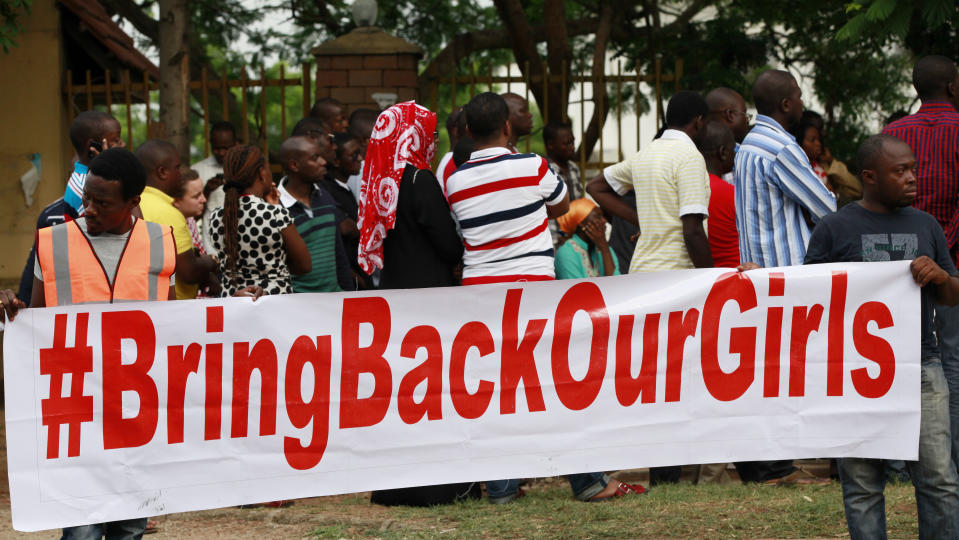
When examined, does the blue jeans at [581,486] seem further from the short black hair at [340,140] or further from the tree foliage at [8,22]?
the tree foliage at [8,22]

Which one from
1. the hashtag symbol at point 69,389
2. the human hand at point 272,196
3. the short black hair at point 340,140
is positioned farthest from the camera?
the short black hair at point 340,140

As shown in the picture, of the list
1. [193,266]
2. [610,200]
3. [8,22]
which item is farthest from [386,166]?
[8,22]

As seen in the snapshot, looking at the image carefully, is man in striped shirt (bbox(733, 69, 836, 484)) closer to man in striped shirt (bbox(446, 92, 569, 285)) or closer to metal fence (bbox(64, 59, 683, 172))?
man in striped shirt (bbox(446, 92, 569, 285))

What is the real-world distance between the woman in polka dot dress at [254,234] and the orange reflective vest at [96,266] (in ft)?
4.25

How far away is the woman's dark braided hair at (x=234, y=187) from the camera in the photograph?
595 centimetres

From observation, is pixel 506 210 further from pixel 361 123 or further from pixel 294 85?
pixel 294 85

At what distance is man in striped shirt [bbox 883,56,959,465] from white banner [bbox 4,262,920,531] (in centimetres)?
137

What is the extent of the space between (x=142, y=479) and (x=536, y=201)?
2254 millimetres

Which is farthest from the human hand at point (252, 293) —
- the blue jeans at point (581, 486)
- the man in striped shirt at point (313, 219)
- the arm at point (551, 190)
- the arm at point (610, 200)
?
the arm at point (610, 200)

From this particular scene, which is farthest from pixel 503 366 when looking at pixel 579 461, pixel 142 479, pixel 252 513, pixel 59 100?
pixel 59 100

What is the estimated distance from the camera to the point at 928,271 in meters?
4.68

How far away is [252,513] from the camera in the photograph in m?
6.36

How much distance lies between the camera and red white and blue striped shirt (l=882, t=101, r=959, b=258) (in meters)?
6.12

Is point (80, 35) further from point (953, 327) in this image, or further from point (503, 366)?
point (953, 327)
